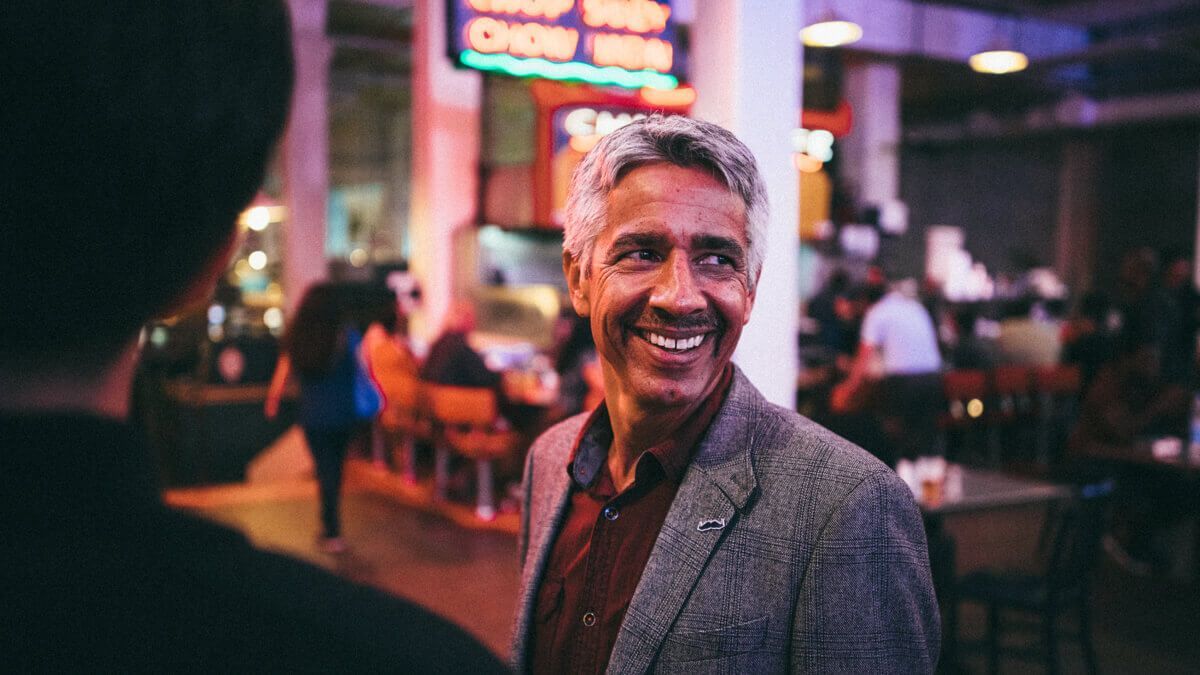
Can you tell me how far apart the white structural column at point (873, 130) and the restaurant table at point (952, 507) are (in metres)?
9.64

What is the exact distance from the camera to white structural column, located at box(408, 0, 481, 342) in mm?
9156

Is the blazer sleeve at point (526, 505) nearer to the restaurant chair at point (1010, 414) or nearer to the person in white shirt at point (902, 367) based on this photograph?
the person in white shirt at point (902, 367)

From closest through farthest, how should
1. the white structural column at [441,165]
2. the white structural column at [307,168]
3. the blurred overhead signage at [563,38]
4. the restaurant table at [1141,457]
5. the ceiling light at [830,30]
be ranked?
the blurred overhead signage at [563,38] → the restaurant table at [1141,457] → the ceiling light at [830,30] → the white structural column at [441,165] → the white structural column at [307,168]

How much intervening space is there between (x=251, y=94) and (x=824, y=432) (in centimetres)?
93

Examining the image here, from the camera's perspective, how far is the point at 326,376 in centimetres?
583

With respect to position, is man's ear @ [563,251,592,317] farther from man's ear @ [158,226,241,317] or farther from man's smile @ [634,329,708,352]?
man's ear @ [158,226,241,317]

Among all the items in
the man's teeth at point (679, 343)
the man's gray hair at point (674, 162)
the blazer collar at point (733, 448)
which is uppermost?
the man's gray hair at point (674, 162)

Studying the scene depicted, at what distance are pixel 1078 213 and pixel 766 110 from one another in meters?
17.8

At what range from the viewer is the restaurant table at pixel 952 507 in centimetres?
399

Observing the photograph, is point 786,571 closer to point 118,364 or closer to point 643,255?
point 643,255

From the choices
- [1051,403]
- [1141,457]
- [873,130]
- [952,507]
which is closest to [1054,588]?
[952,507]

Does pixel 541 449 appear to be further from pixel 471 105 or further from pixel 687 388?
pixel 471 105

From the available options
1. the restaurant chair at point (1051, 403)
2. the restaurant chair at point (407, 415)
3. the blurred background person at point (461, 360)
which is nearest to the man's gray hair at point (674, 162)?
the blurred background person at point (461, 360)

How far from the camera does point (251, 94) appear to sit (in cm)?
50
